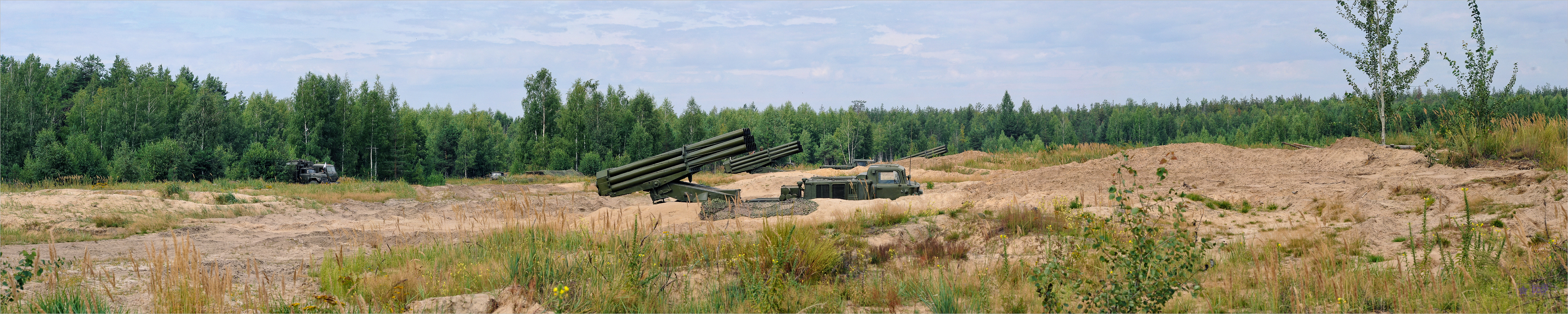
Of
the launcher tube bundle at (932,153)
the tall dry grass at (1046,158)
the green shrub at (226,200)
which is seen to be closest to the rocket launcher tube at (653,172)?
the green shrub at (226,200)

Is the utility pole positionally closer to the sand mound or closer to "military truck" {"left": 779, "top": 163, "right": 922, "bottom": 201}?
"military truck" {"left": 779, "top": 163, "right": 922, "bottom": 201}

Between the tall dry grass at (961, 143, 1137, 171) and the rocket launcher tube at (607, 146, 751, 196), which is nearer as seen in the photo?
the rocket launcher tube at (607, 146, 751, 196)

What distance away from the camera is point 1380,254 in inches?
347

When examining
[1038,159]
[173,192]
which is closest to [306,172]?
[173,192]

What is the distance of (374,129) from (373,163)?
236cm

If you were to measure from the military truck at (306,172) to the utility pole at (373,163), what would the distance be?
5.48m

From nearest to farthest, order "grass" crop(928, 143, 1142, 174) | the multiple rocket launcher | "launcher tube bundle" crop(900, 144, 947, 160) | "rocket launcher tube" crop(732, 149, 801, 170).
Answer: the multiple rocket launcher
"rocket launcher tube" crop(732, 149, 801, 170)
"grass" crop(928, 143, 1142, 174)
"launcher tube bundle" crop(900, 144, 947, 160)

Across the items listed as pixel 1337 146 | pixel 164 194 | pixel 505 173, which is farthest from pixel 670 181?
pixel 505 173

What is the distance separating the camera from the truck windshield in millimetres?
20594

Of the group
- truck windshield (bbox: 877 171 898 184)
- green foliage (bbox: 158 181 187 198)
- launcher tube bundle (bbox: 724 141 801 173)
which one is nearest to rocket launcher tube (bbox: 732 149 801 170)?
launcher tube bundle (bbox: 724 141 801 173)

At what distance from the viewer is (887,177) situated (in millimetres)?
21109

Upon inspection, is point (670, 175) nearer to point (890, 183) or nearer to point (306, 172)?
point (890, 183)

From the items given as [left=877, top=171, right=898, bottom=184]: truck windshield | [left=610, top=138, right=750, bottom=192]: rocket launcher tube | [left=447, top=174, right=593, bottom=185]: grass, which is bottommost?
[left=447, top=174, right=593, bottom=185]: grass

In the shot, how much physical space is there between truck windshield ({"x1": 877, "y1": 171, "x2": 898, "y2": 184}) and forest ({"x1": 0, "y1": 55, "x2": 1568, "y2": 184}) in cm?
1196
